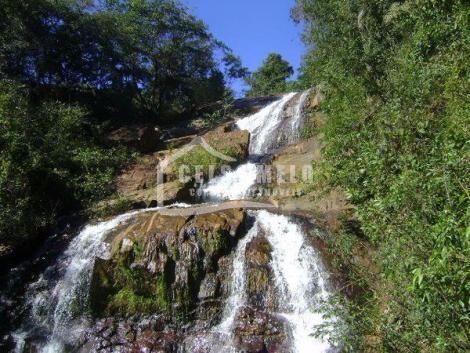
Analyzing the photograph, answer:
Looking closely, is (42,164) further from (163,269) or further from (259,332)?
(259,332)

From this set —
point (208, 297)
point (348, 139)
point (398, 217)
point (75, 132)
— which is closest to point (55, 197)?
point (75, 132)

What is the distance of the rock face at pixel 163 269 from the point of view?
9.39 meters

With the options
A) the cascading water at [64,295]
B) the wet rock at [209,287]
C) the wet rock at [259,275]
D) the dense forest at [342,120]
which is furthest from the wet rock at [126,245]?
the dense forest at [342,120]

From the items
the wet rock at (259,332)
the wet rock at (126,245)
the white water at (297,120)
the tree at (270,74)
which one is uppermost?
the tree at (270,74)

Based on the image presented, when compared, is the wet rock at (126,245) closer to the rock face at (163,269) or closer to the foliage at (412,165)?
the rock face at (163,269)

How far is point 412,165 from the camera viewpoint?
215 inches

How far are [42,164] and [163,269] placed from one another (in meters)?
6.33

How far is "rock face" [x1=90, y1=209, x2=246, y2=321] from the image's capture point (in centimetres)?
939

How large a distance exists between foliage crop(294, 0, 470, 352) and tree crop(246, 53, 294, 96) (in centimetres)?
2297

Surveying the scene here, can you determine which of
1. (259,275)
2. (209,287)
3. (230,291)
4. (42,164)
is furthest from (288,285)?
(42,164)

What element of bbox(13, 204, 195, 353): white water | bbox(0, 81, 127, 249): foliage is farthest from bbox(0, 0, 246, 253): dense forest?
bbox(13, 204, 195, 353): white water

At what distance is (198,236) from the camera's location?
395 inches

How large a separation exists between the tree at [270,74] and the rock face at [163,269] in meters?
27.9

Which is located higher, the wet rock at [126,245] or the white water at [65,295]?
the wet rock at [126,245]
